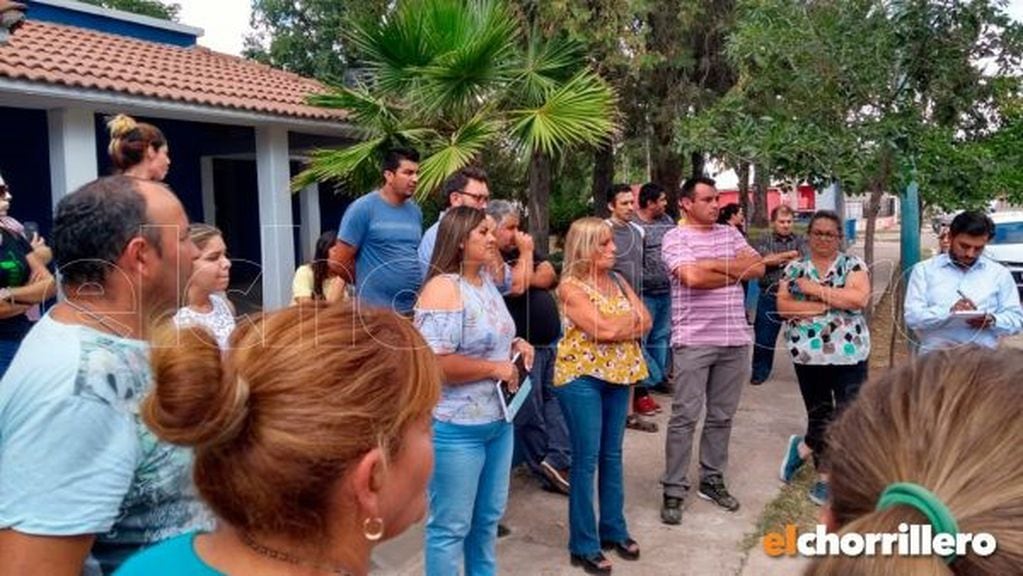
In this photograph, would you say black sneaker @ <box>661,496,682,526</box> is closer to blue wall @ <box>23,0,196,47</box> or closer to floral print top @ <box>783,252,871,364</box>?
floral print top @ <box>783,252,871,364</box>

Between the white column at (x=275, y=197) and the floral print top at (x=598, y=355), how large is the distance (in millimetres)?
7199

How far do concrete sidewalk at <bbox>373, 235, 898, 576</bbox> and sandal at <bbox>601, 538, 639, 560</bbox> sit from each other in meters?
0.03

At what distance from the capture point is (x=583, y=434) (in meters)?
3.72

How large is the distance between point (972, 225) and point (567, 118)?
12.0 ft

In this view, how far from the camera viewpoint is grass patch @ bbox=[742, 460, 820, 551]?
428 centimetres

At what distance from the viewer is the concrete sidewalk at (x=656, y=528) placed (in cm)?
388

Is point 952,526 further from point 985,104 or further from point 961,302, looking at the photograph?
point 985,104

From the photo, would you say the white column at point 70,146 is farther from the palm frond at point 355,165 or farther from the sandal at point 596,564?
the sandal at point 596,564

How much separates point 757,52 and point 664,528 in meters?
3.75

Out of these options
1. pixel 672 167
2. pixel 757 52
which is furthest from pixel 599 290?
pixel 672 167

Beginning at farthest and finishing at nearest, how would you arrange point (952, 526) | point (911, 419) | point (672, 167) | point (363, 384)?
point (672, 167) < point (363, 384) < point (911, 419) < point (952, 526)

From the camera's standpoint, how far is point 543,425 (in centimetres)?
486

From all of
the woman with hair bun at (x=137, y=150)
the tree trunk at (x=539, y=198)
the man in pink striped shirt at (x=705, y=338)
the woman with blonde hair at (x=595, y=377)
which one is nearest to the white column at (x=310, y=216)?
the tree trunk at (x=539, y=198)

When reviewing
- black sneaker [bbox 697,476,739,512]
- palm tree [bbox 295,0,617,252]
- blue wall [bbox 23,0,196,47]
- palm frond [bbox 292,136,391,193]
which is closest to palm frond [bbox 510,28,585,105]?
palm tree [bbox 295,0,617,252]
